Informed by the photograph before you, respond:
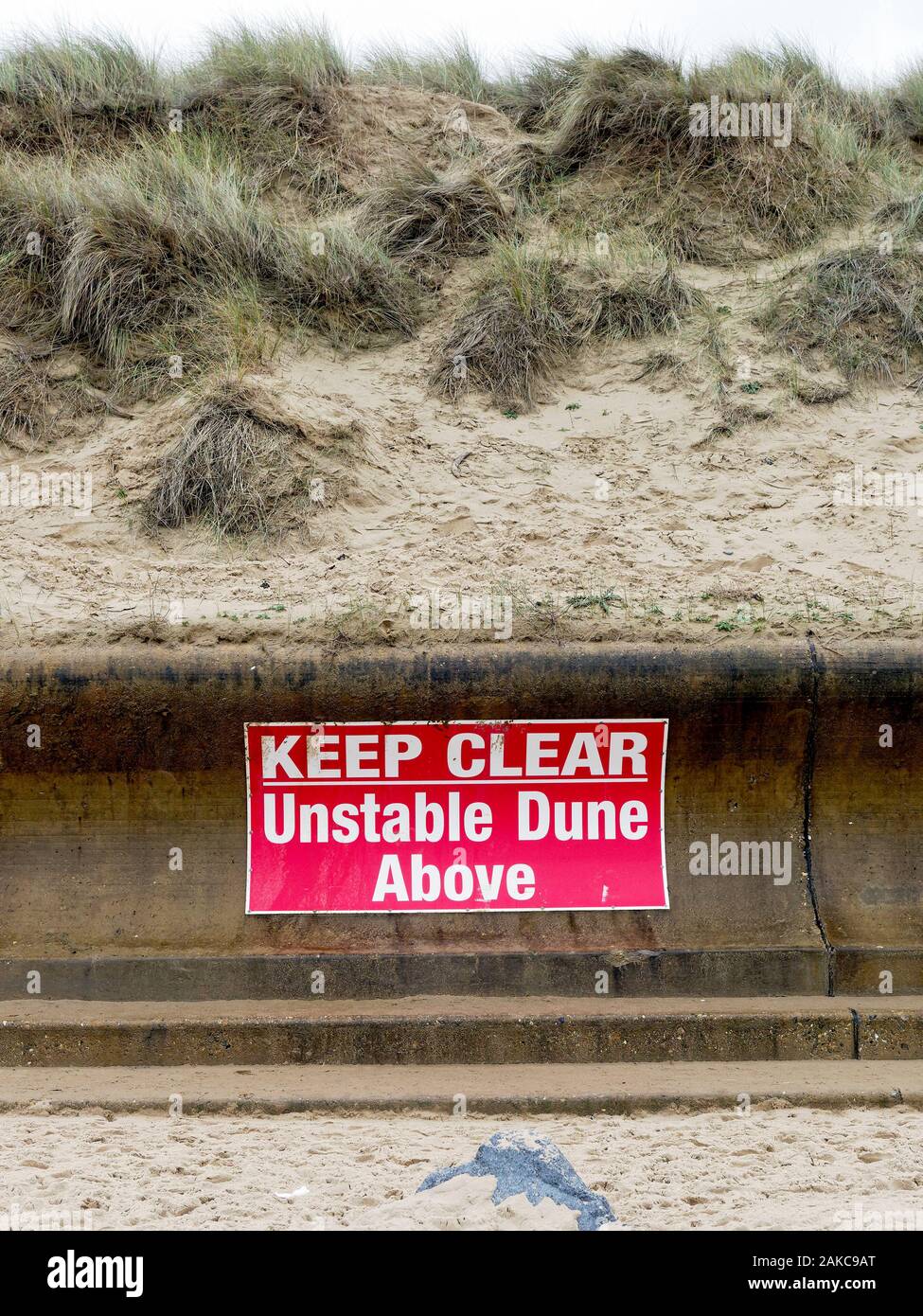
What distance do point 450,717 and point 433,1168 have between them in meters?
2.02

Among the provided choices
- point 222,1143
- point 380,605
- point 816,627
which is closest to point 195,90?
point 380,605

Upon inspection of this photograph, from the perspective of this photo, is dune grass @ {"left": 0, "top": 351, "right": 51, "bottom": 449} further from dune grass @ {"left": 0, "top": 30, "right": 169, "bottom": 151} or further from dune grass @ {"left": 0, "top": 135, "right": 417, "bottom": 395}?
dune grass @ {"left": 0, "top": 30, "right": 169, "bottom": 151}

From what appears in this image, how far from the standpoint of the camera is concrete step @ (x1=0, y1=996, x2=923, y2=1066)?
450 centimetres

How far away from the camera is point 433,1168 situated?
3.52 metres

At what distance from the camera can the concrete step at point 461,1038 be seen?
14.8ft

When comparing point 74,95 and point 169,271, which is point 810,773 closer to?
point 169,271

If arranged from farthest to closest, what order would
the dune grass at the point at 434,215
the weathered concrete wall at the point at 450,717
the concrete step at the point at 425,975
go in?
the dune grass at the point at 434,215
the weathered concrete wall at the point at 450,717
the concrete step at the point at 425,975

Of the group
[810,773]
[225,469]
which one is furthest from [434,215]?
[810,773]

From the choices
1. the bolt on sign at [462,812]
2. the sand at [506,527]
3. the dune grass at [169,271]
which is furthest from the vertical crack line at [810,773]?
the dune grass at [169,271]

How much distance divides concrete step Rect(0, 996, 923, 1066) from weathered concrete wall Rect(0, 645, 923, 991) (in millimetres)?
449

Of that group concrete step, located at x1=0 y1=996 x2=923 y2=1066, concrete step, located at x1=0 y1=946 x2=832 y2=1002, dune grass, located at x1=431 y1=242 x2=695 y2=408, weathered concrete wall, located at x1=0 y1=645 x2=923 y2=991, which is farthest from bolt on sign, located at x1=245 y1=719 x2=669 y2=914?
dune grass, located at x1=431 y1=242 x2=695 y2=408

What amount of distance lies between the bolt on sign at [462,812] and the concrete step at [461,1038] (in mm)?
617

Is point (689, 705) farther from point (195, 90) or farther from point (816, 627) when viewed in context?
point (195, 90)

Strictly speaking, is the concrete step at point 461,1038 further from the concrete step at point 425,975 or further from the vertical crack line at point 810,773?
the vertical crack line at point 810,773
